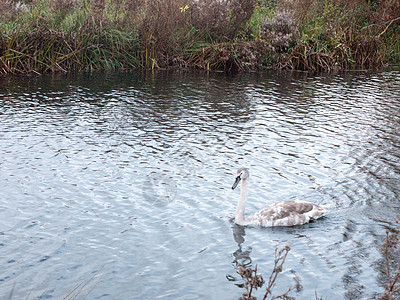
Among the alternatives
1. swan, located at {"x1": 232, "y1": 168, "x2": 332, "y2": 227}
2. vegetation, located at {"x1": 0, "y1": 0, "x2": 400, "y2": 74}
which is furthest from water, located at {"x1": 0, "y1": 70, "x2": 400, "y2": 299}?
vegetation, located at {"x1": 0, "y1": 0, "x2": 400, "y2": 74}

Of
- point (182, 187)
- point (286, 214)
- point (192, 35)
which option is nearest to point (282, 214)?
point (286, 214)

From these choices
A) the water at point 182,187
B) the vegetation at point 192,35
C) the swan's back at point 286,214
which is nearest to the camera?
the water at point 182,187

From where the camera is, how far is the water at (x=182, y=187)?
7.86 metres

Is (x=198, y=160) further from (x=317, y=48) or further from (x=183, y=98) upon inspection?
(x=317, y=48)

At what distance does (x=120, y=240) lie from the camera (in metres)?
8.87

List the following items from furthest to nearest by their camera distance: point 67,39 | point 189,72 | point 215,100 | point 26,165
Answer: point 189,72 < point 67,39 < point 215,100 < point 26,165

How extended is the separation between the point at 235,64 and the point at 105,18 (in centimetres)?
613

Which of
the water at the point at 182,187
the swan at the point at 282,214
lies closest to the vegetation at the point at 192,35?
the water at the point at 182,187

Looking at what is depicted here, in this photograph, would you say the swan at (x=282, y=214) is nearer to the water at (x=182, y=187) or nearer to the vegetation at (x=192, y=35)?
the water at (x=182, y=187)

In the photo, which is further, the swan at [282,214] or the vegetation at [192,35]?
the vegetation at [192,35]

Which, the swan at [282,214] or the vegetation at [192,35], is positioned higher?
the vegetation at [192,35]


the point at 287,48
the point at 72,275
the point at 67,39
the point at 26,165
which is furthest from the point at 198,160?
the point at 287,48

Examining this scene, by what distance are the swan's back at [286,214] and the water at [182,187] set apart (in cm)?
17

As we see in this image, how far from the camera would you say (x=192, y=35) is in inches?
969
